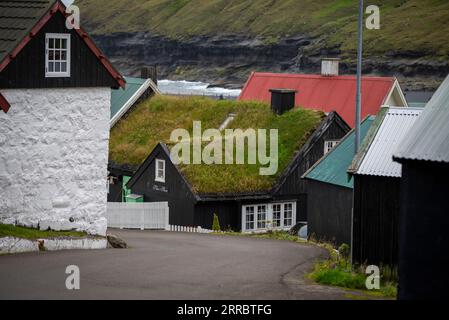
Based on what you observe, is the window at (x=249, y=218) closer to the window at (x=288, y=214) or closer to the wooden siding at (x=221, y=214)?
the wooden siding at (x=221, y=214)

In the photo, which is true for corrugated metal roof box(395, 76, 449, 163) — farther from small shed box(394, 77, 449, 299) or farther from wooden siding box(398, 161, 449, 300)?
wooden siding box(398, 161, 449, 300)

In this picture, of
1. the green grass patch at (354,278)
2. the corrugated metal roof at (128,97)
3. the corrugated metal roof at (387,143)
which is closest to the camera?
the green grass patch at (354,278)

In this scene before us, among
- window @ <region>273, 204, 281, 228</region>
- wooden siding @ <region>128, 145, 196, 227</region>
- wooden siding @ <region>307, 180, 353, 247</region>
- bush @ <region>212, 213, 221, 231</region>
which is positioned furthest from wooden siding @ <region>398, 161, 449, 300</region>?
window @ <region>273, 204, 281, 228</region>

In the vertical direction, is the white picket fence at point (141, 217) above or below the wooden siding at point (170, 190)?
below

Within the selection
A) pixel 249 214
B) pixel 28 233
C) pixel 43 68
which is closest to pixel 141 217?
pixel 249 214

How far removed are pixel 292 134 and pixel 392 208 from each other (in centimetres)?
1990

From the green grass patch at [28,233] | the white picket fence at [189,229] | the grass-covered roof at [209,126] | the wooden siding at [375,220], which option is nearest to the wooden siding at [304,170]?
the grass-covered roof at [209,126]

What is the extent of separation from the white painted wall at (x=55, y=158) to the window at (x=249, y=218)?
14.2m

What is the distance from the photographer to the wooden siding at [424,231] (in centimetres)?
1476

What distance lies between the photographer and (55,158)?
23.0m

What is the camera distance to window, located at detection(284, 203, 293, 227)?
39.7 m

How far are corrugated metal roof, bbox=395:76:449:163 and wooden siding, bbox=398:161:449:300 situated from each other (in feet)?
0.44

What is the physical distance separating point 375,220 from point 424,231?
6438 millimetres
